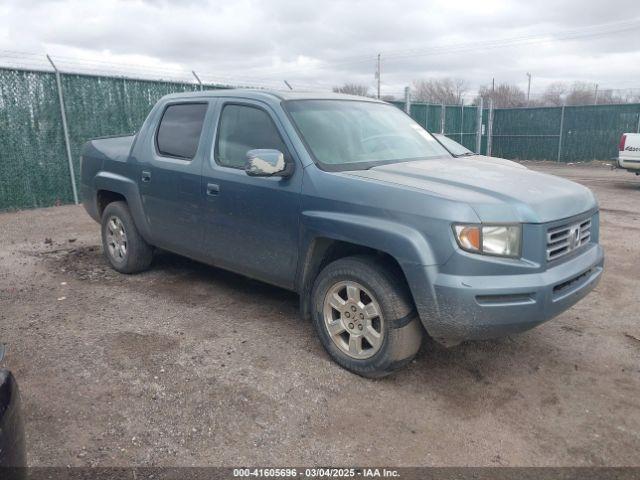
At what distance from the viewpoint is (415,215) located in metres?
3.15

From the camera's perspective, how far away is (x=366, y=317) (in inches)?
137

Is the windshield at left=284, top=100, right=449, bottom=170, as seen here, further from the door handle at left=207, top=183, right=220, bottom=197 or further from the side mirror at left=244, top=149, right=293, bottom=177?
the door handle at left=207, top=183, right=220, bottom=197

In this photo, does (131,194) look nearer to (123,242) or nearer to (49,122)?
(123,242)

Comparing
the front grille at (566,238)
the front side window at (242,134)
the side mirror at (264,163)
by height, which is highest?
the front side window at (242,134)

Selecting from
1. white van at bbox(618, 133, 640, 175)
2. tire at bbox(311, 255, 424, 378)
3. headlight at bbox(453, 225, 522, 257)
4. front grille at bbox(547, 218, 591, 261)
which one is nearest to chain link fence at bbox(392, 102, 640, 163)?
white van at bbox(618, 133, 640, 175)

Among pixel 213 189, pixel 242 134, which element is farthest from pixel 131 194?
pixel 242 134

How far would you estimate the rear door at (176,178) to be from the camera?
4.61 metres

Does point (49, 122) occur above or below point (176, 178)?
above

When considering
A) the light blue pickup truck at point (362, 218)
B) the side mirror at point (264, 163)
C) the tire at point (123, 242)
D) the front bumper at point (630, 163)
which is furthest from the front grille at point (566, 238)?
the front bumper at point (630, 163)

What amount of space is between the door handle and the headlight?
209cm

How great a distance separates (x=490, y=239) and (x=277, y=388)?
162 cm

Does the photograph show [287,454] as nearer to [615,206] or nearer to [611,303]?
[611,303]

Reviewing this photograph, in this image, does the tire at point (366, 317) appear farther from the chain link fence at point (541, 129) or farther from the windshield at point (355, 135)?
the chain link fence at point (541, 129)

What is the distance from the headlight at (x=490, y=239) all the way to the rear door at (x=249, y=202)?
122 centimetres
